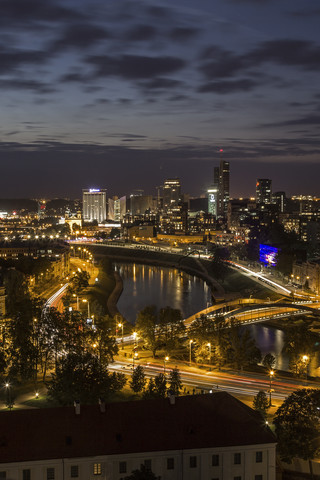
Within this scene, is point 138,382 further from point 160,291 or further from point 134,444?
point 160,291

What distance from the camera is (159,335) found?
13.5 metres

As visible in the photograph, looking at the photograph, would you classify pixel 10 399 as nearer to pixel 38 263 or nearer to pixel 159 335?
pixel 159 335

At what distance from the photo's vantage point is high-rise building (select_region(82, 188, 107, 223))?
100 metres

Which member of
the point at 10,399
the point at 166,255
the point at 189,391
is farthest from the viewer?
the point at 166,255

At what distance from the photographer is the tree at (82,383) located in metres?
9.03

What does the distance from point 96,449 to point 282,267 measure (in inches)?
→ 891

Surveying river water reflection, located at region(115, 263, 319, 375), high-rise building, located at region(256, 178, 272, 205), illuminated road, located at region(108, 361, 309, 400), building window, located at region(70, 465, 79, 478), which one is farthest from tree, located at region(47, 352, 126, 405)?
high-rise building, located at region(256, 178, 272, 205)

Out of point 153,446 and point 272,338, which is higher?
point 153,446

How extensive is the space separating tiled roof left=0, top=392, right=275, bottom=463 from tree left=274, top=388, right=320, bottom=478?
1.71 ft

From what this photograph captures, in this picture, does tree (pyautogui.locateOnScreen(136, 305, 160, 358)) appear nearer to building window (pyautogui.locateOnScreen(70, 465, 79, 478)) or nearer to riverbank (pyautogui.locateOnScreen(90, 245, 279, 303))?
building window (pyautogui.locateOnScreen(70, 465, 79, 478))

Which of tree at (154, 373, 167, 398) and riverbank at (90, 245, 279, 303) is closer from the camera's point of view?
tree at (154, 373, 167, 398)

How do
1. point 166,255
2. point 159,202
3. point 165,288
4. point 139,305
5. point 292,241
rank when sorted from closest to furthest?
point 139,305 → point 165,288 → point 292,241 → point 166,255 → point 159,202

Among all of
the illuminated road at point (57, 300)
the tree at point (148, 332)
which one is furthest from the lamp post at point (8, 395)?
the illuminated road at point (57, 300)

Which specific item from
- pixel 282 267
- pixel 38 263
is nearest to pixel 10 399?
pixel 38 263
